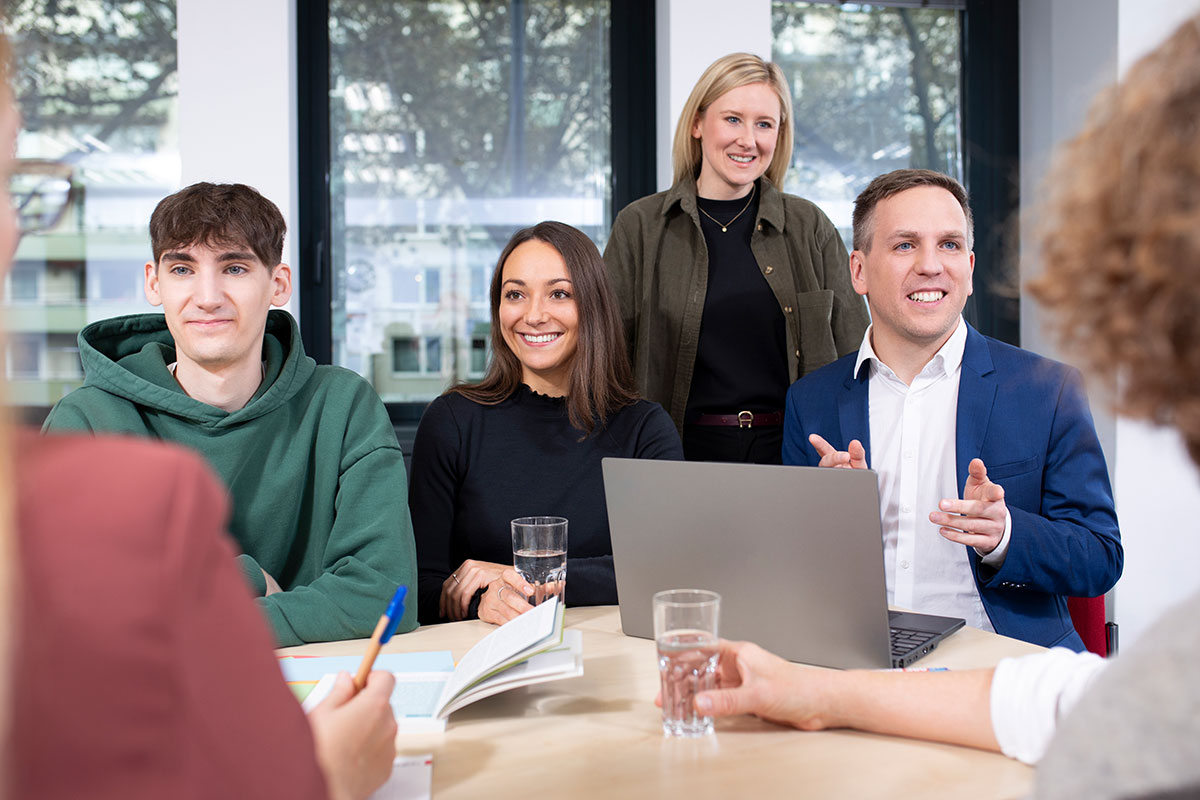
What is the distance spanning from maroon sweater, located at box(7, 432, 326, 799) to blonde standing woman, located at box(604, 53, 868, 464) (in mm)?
2093

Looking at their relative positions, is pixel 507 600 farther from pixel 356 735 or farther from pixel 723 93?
pixel 723 93

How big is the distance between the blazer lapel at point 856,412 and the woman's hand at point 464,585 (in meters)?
0.78

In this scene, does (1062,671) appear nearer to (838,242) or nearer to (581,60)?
(838,242)

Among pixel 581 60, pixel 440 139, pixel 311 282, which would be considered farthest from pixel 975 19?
pixel 311 282

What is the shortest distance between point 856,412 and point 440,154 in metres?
2.06

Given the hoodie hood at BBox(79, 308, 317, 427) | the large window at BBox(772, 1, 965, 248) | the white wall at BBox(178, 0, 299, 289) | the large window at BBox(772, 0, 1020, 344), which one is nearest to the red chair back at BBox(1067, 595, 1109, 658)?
the hoodie hood at BBox(79, 308, 317, 427)

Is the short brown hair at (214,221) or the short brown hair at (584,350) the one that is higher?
the short brown hair at (214,221)

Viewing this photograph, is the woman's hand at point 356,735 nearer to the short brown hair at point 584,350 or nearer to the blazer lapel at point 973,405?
the short brown hair at point 584,350

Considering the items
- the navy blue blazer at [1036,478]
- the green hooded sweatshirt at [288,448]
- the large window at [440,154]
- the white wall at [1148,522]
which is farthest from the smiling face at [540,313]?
the white wall at [1148,522]

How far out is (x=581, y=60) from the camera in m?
3.69

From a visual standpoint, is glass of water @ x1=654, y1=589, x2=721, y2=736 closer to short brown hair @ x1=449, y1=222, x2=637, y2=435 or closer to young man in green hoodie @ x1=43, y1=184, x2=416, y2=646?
young man in green hoodie @ x1=43, y1=184, x2=416, y2=646

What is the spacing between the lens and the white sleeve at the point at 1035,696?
1042 mm

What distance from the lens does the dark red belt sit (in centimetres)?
265

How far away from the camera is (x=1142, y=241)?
633 mm
